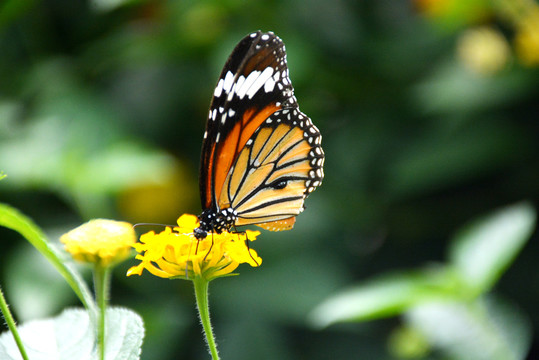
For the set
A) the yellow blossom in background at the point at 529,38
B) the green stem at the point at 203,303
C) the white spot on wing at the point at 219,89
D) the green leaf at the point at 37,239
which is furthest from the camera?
the yellow blossom in background at the point at 529,38

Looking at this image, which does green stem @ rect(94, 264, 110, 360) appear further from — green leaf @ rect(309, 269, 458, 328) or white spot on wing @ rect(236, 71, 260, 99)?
green leaf @ rect(309, 269, 458, 328)

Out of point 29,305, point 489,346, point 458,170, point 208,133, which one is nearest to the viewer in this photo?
point 208,133

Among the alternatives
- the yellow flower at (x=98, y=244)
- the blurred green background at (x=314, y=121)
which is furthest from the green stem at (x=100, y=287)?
the blurred green background at (x=314, y=121)

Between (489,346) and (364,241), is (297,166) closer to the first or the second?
(489,346)

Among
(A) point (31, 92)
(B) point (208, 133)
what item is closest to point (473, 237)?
(B) point (208, 133)

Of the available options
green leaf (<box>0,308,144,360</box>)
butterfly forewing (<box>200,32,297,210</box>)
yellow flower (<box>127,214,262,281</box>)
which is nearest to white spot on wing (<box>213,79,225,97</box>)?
butterfly forewing (<box>200,32,297,210</box>)

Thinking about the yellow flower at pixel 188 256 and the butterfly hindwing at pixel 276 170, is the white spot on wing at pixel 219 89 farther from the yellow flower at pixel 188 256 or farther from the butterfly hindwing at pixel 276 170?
the yellow flower at pixel 188 256

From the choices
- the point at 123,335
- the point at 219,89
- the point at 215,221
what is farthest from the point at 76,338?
the point at 219,89
